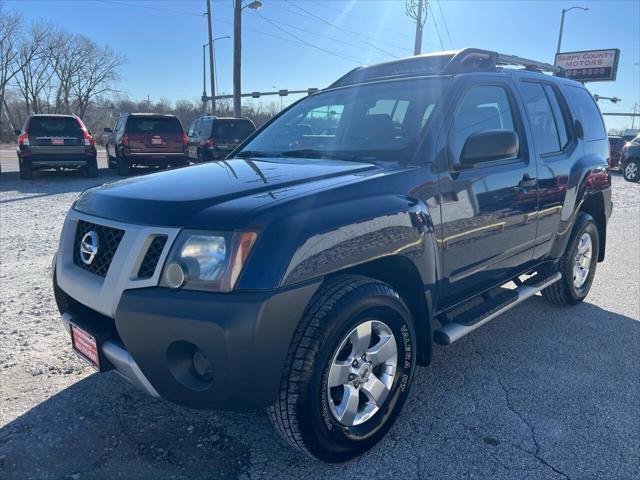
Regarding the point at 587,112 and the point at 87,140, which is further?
the point at 87,140

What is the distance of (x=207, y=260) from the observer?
1.98 metres

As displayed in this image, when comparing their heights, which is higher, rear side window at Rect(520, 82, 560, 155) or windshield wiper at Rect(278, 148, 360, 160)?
rear side window at Rect(520, 82, 560, 155)

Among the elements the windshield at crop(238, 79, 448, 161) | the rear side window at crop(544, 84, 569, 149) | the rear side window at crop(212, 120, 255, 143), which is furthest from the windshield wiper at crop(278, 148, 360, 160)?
the rear side window at crop(212, 120, 255, 143)

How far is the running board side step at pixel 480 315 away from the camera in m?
2.84

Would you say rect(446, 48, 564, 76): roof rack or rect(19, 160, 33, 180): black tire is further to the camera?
rect(19, 160, 33, 180): black tire

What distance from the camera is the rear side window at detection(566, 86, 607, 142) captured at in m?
4.38

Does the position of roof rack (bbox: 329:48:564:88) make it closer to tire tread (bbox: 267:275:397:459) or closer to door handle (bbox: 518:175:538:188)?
door handle (bbox: 518:175:538:188)

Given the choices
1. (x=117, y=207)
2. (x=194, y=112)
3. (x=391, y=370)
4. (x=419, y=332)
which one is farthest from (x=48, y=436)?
(x=194, y=112)

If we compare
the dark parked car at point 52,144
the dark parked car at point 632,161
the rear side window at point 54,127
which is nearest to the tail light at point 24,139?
the dark parked car at point 52,144

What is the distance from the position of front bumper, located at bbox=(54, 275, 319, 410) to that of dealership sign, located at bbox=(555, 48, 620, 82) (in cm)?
4698

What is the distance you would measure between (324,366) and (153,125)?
13.1 metres

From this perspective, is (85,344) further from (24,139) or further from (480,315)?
(24,139)

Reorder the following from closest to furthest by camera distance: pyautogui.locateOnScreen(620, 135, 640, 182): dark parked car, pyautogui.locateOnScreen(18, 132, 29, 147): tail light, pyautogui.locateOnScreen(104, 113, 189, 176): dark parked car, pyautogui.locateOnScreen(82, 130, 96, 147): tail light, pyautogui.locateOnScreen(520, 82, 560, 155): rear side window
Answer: pyautogui.locateOnScreen(520, 82, 560, 155): rear side window < pyautogui.locateOnScreen(18, 132, 29, 147): tail light < pyautogui.locateOnScreen(82, 130, 96, 147): tail light < pyautogui.locateOnScreen(104, 113, 189, 176): dark parked car < pyautogui.locateOnScreen(620, 135, 640, 182): dark parked car

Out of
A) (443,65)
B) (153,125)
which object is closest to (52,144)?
(153,125)
